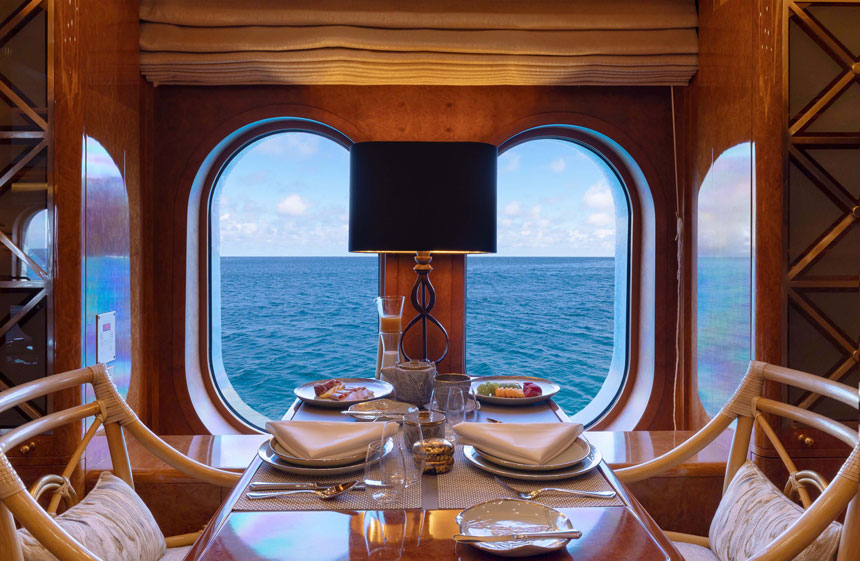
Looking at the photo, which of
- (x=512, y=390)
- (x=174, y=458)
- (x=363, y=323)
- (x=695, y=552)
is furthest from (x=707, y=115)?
(x=363, y=323)

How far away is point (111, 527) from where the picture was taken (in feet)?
3.98

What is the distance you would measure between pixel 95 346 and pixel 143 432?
24.3 inches

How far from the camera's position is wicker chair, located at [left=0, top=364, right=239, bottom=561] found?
0.92m

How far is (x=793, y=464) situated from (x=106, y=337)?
214 centimetres

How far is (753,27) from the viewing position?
1896 mm

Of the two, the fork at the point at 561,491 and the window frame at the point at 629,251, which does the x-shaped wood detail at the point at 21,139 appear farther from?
the fork at the point at 561,491

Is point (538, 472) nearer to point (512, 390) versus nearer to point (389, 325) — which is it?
point (512, 390)

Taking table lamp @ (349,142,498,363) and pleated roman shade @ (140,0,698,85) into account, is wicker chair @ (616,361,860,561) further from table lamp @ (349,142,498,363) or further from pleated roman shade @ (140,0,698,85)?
pleated roman shade @ (140,0,698,85)

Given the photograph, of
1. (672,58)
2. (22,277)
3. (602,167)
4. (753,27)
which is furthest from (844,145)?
(22,277)

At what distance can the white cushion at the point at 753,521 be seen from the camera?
1.09 meters

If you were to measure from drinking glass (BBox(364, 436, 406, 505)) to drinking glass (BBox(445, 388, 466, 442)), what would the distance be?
38cm

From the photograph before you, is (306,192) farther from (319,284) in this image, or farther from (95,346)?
(95,346)

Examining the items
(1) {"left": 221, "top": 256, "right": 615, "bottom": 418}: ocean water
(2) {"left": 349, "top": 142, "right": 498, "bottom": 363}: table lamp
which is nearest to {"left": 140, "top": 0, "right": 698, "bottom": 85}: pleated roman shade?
(2) {"left": 349, "top": 142, "right": 498, "bottom": 363}: table lamp

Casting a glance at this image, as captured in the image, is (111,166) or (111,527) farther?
(111,166)
